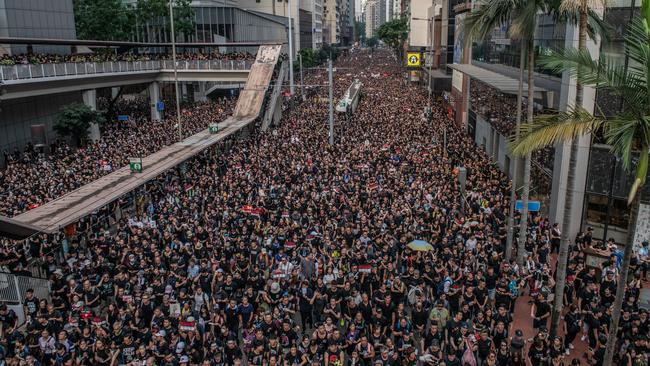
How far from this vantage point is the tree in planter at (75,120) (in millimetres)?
34188

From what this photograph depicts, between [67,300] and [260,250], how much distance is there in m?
5.27

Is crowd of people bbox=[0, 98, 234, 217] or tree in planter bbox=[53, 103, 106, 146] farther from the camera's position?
tree in planter bbox=[53, 103, 106, 146]

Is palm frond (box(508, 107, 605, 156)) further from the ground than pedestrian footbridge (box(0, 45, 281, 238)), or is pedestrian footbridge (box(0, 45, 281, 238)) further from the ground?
palm frond (box(508, 107, 605, 156))

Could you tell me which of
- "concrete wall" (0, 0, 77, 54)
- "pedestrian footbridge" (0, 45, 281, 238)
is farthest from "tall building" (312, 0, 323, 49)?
"pedestrian footbridge" (0, 45, 281, 238)

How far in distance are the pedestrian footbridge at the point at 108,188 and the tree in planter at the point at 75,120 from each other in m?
7.64

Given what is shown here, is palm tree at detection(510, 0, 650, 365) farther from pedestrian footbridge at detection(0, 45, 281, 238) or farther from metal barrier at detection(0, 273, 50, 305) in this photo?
pedestrian footbridge at detection(0, 45, 281, 238)

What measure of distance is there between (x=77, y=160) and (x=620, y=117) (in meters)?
26.7

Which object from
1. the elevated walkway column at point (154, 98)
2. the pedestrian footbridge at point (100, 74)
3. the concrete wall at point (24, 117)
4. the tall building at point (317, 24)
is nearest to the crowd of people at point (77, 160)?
the concrete wall at point (24, 117)

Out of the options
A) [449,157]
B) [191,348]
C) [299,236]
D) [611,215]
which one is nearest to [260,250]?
[299,236]

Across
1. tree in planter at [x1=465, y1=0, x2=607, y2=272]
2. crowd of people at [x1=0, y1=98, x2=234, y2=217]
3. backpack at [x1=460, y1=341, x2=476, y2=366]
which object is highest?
tree in planter at [x1=465, y1=0, x2=607, y2=272]

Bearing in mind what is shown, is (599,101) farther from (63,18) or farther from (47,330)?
(63,18)

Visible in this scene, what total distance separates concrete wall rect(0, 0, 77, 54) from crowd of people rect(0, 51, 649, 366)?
72.9ft

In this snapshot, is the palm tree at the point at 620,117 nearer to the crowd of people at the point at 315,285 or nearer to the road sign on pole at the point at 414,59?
the crowd of people at the point at 315,285

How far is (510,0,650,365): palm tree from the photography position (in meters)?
7.05
